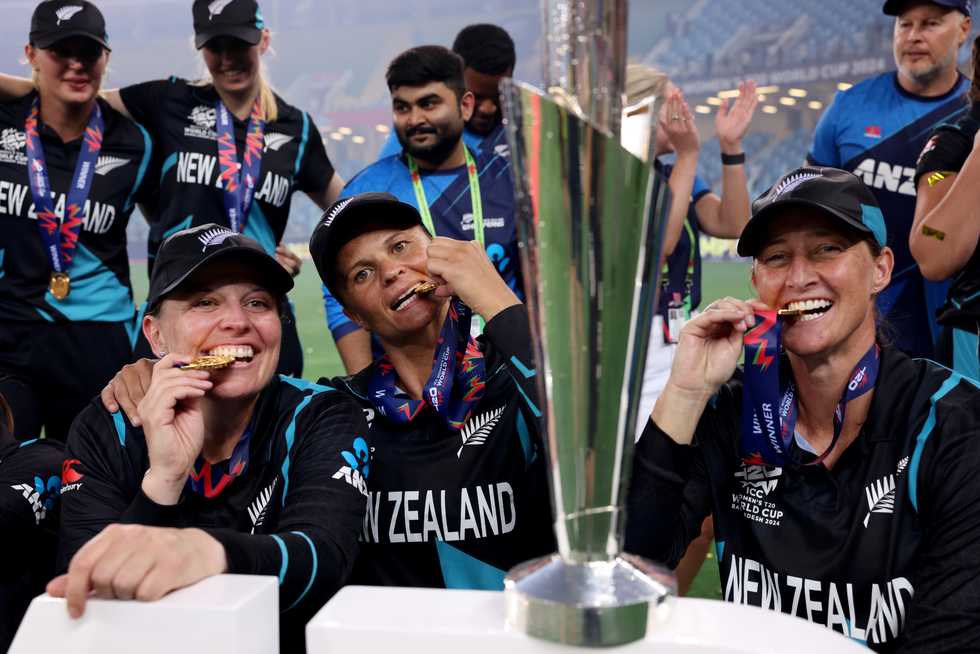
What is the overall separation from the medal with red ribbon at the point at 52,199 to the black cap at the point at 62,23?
196 mm

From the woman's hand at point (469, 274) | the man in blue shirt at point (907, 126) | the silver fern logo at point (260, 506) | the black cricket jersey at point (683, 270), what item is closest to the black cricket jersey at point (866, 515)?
the woman's hand at point (469, 274)

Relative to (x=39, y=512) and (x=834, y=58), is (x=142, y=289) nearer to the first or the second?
(x=834, y=58)

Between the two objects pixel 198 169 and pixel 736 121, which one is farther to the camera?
pixel 736 121

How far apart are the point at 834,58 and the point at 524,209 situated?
18.3m

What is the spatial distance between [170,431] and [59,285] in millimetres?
1481

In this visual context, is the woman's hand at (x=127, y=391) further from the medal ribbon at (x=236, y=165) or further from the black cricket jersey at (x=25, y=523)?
the medal ribbon at (x=236, y=165)

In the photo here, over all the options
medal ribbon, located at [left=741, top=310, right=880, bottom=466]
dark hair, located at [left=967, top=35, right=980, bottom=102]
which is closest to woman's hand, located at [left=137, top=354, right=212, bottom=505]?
medal ribbon, located at [left=741, top=310, right=880, bottom=466]

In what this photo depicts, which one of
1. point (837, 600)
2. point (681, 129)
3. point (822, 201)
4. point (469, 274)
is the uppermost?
point (681, 129)

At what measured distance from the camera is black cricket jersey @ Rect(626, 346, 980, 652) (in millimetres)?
1324

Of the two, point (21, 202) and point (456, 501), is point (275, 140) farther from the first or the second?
point (456, 501)

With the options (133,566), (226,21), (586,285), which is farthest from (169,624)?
(226,21)

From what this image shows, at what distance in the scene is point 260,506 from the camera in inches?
63.1

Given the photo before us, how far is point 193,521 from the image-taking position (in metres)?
1.60

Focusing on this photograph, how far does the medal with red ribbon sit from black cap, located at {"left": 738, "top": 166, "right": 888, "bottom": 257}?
1.90 m
